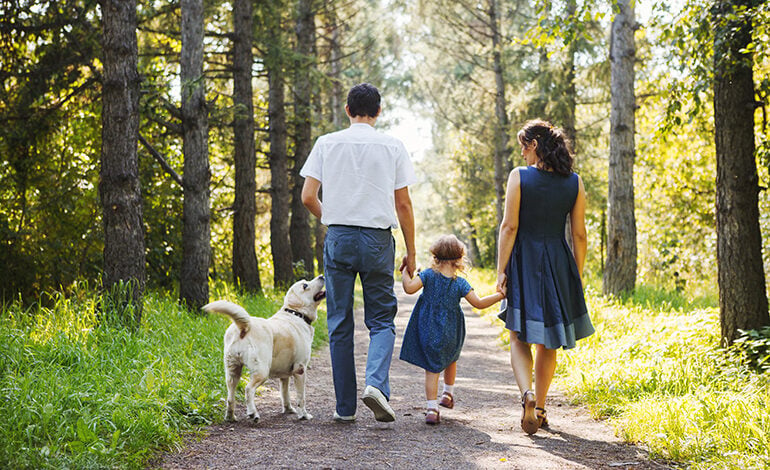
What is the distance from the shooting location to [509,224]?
15.7 feet

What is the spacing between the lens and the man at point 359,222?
4.72 meters

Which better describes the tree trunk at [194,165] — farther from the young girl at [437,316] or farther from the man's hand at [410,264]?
the man's hand at [410,264]

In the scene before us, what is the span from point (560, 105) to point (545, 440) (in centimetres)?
1578

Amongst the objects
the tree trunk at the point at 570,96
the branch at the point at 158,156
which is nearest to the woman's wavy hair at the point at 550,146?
the branch at the point at 158,156

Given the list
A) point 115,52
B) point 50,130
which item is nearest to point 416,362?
point 115,52

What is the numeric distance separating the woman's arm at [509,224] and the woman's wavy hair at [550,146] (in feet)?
0.77

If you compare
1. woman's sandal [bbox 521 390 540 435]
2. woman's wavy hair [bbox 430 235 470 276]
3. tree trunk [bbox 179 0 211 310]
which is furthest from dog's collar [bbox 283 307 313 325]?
tree trunk [bbox 179 0 211 310]

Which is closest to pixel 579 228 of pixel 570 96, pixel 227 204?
pixel 227 204

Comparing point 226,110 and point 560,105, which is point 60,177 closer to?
point 226,110

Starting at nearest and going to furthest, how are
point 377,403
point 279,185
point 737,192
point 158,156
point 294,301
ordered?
point 377,403 → point 294,301 → point 737,192 → point 158,156 → point 279,185

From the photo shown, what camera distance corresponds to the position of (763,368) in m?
5.76

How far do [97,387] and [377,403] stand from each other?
77.1 inches

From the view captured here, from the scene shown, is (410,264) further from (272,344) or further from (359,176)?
(272,344)

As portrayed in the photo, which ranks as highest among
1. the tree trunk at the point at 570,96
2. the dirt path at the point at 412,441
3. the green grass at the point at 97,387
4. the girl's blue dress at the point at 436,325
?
the tree trunk at the point at 570,96
